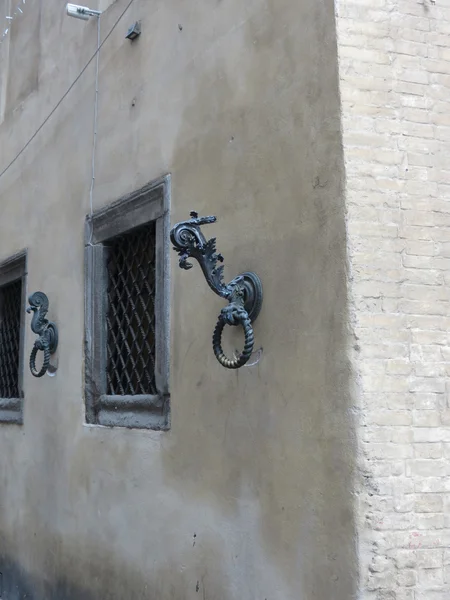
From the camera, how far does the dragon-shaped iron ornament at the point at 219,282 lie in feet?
12.8

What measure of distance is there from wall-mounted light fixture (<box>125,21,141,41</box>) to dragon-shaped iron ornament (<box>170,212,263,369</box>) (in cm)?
193

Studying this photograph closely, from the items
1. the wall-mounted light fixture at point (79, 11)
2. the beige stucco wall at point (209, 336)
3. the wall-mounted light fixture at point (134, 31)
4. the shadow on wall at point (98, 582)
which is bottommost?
the shadow on wall at point (98, 582)

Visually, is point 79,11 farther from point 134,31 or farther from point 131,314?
point 131,314

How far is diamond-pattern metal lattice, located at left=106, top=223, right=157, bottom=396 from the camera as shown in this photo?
5.21 metres

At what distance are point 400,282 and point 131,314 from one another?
2.32 meters

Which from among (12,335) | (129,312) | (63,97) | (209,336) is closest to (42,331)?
(129,312)

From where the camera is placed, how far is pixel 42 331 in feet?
20.4

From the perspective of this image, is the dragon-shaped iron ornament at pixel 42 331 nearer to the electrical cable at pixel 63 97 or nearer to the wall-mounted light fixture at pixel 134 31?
the electrical cable at pixel 63 97

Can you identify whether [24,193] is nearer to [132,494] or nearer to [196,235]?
[132,494]

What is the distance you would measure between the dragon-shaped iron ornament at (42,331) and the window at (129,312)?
54 cm

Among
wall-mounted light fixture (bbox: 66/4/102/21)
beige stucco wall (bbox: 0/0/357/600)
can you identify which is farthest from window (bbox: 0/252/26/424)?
wall-mounted light fixture (bbox: 66/4/102/21)

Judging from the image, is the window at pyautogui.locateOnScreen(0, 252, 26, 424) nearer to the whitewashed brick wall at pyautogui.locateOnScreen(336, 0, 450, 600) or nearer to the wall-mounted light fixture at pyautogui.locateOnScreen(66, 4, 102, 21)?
the wall-mounted light fixture at pyautogui.locateOnScreen(66, 4, 102, 21)

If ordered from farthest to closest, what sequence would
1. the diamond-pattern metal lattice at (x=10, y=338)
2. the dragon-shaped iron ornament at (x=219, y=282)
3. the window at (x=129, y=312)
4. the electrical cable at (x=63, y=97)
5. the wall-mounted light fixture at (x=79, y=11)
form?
1. the diamond-pattern metal lattice at (x=10, y=338)
2. the wall-mounted light fixture at (x=79, y=11)
3. the electrical cable at (x=63, y=97)
4. the window at (x=129, y=312)
5. the dragon-shaped iron ornament at (x=219, y=282)

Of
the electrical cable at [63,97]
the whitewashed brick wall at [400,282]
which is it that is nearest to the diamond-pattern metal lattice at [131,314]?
the electrical cable at [63,97]
